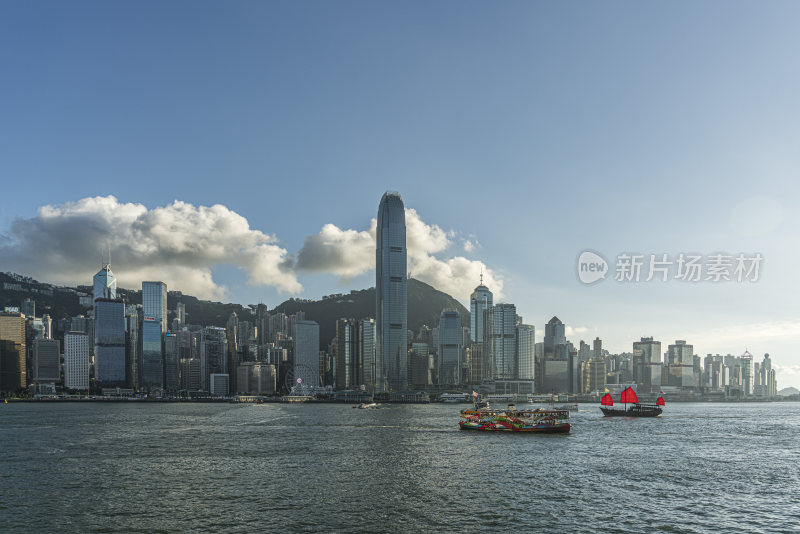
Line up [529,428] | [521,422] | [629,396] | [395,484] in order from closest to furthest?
[395,484]
[529,428]
[521,422]
[629,396]

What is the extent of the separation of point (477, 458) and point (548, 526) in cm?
3617

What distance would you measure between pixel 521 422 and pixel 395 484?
2516 inches

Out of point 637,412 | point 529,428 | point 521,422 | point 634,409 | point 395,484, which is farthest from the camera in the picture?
point 634,409

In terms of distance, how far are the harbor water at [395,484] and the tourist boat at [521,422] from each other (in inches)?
367

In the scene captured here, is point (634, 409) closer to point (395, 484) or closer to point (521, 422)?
point (521, 422)

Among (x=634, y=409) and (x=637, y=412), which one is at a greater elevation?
(x=634, y=409)

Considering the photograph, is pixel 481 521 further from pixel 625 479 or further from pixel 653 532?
pixel 625 479

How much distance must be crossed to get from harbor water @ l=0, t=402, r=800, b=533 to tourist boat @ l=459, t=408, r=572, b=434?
9334 mm

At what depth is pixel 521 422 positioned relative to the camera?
405 ft

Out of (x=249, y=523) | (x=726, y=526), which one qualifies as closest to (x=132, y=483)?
(x=249, y=523)

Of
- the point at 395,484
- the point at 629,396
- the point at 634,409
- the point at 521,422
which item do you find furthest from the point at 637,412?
the point at 395,484

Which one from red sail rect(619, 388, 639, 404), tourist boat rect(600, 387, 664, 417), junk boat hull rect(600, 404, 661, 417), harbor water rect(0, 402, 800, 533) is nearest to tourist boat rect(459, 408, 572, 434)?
harbor water rect(0, 402, 800, 533)

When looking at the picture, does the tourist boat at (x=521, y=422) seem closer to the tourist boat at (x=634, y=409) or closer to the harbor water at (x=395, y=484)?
the harbor water at (x=395, y=484)

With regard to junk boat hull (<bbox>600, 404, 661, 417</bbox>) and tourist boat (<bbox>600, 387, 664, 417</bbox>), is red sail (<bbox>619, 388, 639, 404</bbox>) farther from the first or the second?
junk boat hull (<bbox>600, 404, 661, 417</bbox>)
